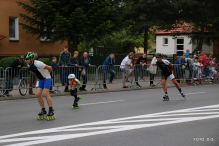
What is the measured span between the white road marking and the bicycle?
6.56m

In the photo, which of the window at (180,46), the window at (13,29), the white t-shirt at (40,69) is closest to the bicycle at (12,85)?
the white t-shirt at (40,69)

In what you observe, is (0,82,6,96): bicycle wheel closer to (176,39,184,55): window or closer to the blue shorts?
the blue shorts

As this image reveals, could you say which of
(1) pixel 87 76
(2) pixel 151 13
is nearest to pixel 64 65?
(1) pixel 87 76

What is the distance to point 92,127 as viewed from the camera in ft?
23.5

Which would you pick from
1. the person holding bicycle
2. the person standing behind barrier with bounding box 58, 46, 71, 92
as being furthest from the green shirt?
the person holding bicycle

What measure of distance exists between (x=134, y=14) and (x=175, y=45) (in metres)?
15.4

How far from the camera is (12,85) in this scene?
43.0ft

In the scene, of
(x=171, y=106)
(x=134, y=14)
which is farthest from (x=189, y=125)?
(x=134, y=14)

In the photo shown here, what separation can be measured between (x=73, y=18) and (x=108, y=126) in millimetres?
11563

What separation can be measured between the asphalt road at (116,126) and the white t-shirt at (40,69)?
114cm

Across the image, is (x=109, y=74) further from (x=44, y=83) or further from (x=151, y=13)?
(x=151, y=13)

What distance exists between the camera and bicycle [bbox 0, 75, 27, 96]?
1297cm

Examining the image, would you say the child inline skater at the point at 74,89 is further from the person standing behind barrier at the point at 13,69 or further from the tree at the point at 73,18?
the tree at the point at 73,18

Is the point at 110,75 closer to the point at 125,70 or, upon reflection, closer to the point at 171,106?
the point at 125,70
